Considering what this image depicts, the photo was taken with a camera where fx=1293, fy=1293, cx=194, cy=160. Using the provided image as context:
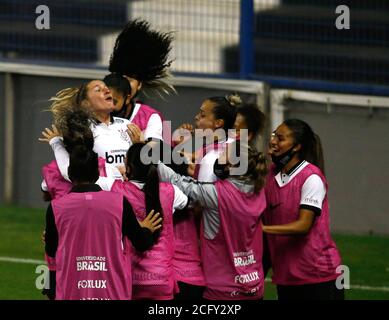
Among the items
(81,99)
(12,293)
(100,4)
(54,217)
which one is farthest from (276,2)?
(54,217)

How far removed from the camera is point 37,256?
37.2 ft

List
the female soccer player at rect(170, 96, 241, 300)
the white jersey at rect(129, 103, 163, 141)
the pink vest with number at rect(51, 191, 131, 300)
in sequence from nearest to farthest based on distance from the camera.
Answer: the pink vest with number at rect(51, 191, 131, 300) → the female soccer player at rect(170, 96, 241, 300) → the white jersey at rect(129, 103, 163, 141)

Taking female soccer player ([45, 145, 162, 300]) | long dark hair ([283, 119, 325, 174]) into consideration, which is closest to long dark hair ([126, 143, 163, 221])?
female soccer player ([45, 145, 162, 300])

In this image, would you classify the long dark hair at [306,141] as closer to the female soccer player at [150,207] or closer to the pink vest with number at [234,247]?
the pink vest with number at [234,247]

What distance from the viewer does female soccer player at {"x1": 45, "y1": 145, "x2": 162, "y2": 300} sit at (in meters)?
6.73

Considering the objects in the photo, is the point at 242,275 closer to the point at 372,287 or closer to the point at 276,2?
the point at 372,287

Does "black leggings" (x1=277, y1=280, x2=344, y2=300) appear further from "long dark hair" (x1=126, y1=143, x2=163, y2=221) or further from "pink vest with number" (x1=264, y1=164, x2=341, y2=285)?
"long dark hair" (x1=126, y1=143, x2=163, y2=221)

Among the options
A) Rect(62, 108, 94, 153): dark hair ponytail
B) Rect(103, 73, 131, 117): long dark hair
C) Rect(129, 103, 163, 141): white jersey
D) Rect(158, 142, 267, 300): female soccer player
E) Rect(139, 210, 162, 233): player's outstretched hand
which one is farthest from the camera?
Rect(129, 103, 163, 141): white jersey

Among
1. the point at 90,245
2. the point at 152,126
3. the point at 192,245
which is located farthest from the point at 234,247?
the point at 152,126

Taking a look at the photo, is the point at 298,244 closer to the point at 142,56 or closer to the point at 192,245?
the point at 192,245

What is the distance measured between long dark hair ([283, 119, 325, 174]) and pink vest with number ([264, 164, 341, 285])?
0.12 m

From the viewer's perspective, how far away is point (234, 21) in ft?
43.0

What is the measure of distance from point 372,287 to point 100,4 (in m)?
4.81

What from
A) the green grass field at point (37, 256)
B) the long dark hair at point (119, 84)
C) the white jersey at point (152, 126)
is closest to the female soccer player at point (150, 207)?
the long dark hair at point (119, 84)
